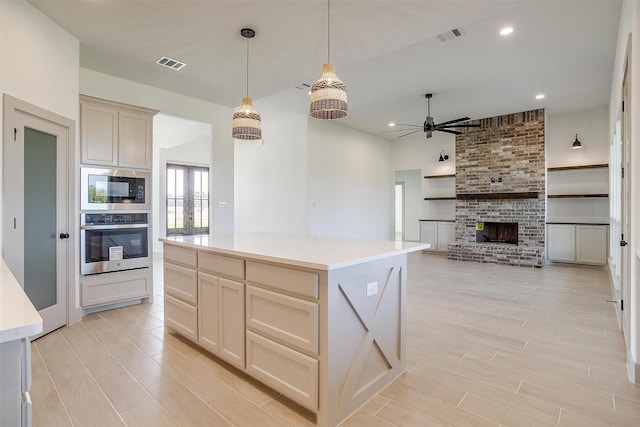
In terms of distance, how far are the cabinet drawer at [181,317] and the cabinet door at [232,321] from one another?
1.37 feet

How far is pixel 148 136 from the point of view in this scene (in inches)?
163

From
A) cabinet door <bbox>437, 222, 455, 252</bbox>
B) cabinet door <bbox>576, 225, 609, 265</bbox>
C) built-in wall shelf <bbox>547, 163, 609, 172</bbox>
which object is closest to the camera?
cabinet door <bbox>576, 225, 609, 265</bbox>

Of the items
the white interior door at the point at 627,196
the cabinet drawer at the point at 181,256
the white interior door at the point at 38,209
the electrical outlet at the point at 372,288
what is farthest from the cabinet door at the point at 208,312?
the white interior door at the point at 627,196

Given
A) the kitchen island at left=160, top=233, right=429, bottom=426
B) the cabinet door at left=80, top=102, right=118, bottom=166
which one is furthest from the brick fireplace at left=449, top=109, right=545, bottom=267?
the cabinet door at left=80, top=102, right=118, bottom=166

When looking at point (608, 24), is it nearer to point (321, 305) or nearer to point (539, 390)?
point (539, 390)

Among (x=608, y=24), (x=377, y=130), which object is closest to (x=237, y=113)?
(x=608, y=24)

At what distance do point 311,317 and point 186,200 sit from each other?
7162 mm

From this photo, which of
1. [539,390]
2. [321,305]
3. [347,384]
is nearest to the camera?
[321,305]

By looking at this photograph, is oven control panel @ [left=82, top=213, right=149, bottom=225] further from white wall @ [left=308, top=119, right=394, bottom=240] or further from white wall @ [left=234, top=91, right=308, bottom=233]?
white wall @ [left=308, top=119, right=394, bottom=240]

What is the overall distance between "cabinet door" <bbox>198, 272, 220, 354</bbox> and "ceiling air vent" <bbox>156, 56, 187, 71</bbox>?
8.63 feet

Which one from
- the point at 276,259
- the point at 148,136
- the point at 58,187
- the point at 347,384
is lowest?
the point at 347,384

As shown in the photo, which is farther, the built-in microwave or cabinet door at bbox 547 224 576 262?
cabinet door at bbox 547 224 576 262

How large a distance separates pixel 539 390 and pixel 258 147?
737cm

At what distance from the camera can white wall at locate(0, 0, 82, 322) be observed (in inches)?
105
